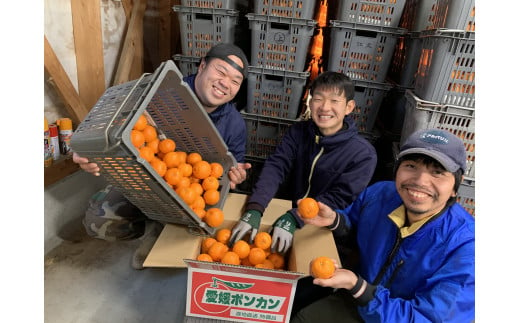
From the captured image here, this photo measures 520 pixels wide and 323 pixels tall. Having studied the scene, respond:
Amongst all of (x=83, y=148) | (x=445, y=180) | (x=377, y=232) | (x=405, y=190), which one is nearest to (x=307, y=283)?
(x=377, y=232)

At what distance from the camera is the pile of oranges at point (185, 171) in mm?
1386

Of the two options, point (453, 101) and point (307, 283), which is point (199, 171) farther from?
point (453, 101)

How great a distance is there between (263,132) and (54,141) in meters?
1.65

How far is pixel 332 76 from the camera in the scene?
5.85 feet

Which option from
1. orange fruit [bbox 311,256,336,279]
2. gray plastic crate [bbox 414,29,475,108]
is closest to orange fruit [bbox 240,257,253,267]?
orange fruit [bbox 311,256,336,279]

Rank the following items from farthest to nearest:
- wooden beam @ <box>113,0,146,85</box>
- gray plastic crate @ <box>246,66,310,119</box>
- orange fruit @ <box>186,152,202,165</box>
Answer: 1. wooden beam @ <box>113,0,146,85</box>
2. gray plastic crate @ <box>246,66,310,119</box>
3. orange fruit @ <box>186,152,202,165</box>

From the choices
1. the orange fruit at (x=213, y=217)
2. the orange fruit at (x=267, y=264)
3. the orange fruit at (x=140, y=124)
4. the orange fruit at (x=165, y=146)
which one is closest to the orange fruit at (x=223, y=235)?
the orange fruit at (x=213, y=217)

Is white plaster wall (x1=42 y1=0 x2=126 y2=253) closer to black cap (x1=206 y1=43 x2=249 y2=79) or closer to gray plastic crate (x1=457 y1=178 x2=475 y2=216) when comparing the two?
black cap (x1=206 y1=43 x2=249 y2=79)

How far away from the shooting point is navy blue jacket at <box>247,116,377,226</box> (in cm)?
181

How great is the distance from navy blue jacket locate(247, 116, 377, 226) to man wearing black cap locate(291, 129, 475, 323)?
42 cm

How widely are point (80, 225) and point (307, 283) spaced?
6.24ft

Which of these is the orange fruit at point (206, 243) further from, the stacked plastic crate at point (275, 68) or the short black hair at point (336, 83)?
the stacked plastic crate at point (275, 68)

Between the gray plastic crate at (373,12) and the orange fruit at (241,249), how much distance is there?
1.82m

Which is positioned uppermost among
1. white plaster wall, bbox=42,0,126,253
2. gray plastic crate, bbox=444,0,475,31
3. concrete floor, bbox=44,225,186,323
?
Result: gray plastic crate, bbox=444,0,475,31
